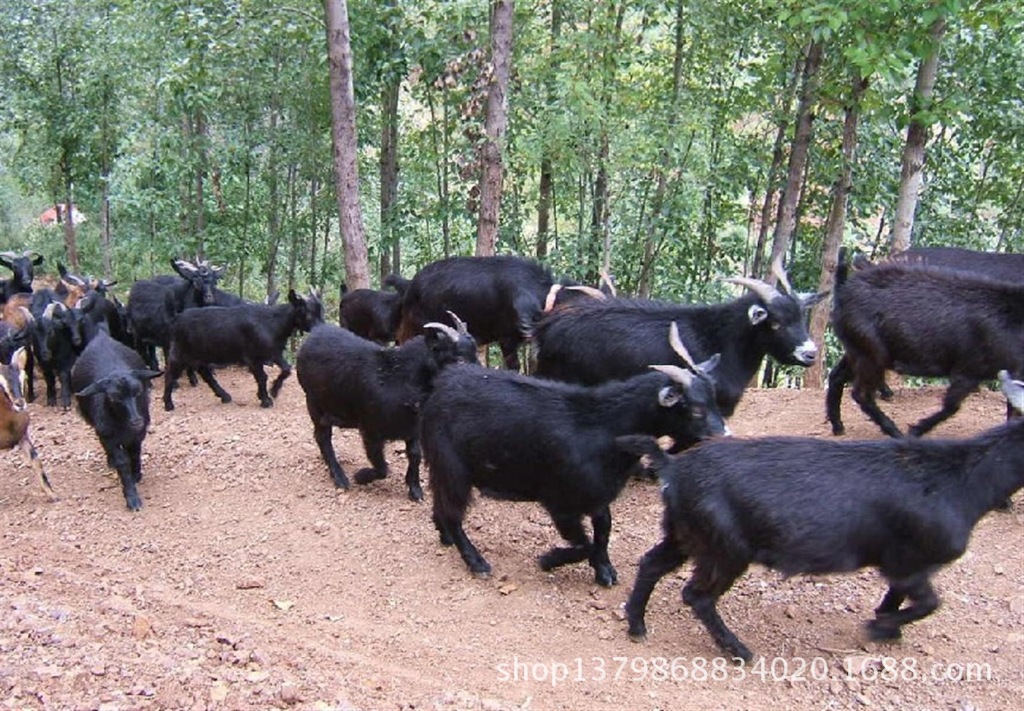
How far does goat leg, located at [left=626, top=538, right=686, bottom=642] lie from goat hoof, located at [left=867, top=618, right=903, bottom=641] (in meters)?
1.07

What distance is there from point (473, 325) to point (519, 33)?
4.89m

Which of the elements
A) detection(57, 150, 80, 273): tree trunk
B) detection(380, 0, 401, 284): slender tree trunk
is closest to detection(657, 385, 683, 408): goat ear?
detection(380, 0, 401, 284): slender tree trunk

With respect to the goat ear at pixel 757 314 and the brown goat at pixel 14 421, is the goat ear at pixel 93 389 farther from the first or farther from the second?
the goat ear at pixel 757 314

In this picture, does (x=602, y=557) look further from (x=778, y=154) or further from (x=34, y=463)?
(x=778, y=154)

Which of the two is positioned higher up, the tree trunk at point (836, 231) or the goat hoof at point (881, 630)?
the tree trunk at point (836, 231)

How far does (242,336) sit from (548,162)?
16.1 ft

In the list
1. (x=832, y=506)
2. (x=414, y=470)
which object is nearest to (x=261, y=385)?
(x=414, y=470)

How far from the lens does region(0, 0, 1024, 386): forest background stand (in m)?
10.1

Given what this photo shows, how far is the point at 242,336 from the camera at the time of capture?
31.9ft

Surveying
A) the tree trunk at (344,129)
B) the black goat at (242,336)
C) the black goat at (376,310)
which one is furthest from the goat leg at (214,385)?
the tree trunk at (344,129)

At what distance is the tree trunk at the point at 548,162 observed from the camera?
11547 millimetres

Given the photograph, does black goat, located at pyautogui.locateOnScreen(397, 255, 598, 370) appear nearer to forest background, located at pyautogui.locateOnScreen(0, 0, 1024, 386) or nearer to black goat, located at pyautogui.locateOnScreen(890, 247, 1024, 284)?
forest background, located at pyautogui.locateOnScreen(0, 0, 1024, 386)

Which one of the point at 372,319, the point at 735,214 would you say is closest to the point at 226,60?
the point at 372,319

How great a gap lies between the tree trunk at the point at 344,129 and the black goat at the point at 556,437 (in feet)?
15.5
